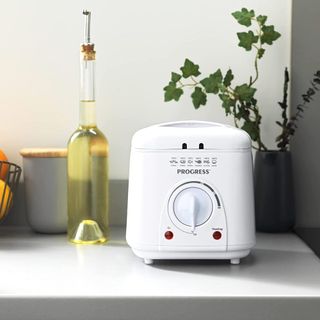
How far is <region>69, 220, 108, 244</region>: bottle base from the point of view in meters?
1.30

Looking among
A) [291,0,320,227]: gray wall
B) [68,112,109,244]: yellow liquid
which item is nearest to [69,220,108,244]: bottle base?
[68,112,109,244]: yellow liquid

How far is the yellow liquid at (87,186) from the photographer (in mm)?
1309

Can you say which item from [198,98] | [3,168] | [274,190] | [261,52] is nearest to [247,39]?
[261,52]

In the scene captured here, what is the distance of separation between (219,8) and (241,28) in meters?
0.06

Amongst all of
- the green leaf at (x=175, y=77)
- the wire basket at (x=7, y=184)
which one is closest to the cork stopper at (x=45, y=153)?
the wire basket at (x=7, y=184)

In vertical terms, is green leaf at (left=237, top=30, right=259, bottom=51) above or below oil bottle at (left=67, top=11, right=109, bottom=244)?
above

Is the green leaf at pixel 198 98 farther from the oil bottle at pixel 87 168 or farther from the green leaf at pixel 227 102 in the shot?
the oil bottle at pixel 87 168

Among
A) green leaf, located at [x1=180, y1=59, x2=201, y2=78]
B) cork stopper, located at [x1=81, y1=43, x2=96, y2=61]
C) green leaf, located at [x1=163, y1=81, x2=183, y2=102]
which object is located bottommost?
green leaf, located at [x1=163, y1=81, x2=183, y2=102]

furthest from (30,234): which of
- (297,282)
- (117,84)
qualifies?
(297,282)

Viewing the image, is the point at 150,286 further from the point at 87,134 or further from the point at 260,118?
the point at 260,118

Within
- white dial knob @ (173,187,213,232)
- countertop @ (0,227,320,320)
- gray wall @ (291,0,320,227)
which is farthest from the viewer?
gray wall @ (291,0,320,227)

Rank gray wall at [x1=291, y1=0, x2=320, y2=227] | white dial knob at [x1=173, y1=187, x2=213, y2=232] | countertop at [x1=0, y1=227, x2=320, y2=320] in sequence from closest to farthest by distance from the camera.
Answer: countertop at [x1=0, y1=227, x2=320, y2=320], white dial knob at [x1=173, y1=187, x2=213, y2=232], gray wall at [x1=291, y1=0, x2=320, y2=227]

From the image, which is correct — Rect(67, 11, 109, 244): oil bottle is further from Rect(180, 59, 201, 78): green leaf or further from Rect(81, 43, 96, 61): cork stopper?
Rect(180, 59, 201, 78): green leaf

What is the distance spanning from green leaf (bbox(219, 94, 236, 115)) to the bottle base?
1.05 feet
